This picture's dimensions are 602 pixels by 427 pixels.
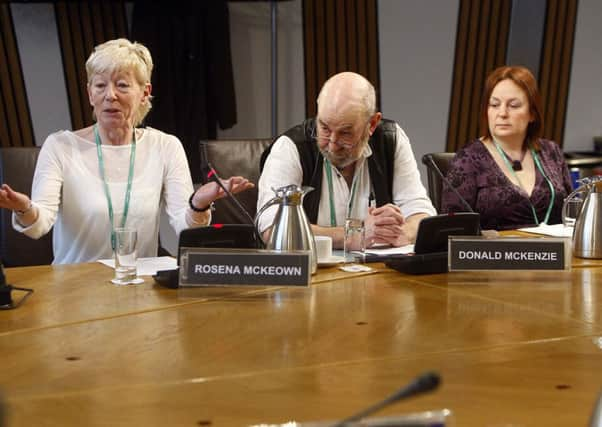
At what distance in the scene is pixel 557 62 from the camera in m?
6.37

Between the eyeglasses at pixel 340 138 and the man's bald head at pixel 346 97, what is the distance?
2.8 inches

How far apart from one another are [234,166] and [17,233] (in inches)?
34.3

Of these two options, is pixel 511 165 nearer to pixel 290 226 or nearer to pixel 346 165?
pixel 346 165

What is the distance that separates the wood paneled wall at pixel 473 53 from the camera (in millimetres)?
6172

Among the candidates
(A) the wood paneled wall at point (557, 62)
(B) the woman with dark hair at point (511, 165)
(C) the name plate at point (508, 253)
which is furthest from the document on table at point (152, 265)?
(A) the wood paneled wall at point (557, 62)

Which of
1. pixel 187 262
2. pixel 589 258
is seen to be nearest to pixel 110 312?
pixel 187 262

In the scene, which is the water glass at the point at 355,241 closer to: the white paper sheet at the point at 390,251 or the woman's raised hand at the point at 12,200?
the white paper sheet at the point at 390,251

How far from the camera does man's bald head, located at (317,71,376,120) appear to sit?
2891mm

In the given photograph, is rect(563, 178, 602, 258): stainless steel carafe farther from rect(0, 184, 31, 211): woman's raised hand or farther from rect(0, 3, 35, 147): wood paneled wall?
rect(0, 3, 35, 147): wood paneled wall

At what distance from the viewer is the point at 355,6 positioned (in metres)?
5.97

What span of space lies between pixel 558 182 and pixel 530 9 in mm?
2865

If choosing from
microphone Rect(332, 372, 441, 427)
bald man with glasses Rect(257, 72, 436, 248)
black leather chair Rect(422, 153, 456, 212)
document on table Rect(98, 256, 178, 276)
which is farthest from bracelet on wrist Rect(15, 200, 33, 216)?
microphone Rect(332, 372, 441, 427)

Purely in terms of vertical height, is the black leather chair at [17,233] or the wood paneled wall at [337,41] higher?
the wood paneled wall at [337,41]

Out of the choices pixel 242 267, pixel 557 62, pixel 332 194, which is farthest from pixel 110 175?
pixel 557 62
